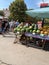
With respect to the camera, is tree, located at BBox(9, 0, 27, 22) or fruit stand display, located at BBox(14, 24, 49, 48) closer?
fruit stand display, located at BBox(14, 24, 49, 48)

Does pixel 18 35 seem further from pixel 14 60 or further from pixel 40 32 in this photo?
pixel 14 60

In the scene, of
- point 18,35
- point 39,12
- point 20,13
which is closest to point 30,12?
point 39,12

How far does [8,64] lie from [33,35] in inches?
229

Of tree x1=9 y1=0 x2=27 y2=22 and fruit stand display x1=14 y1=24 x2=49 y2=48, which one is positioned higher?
fruit stand display x1=14 y1=24 x2=49 y2=48

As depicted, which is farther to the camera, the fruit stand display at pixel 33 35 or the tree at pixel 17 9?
the tree at pixel 17 9

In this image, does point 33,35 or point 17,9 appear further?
point 17,9

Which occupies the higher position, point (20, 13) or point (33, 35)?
point (33, 35)

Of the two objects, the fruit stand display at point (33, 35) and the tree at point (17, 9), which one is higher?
the fruit stand display at point (33, 35)

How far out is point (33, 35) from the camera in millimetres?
15789

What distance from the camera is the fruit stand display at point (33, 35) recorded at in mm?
15111

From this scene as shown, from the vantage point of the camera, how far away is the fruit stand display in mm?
15111

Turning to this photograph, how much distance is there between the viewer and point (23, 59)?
1151 cm

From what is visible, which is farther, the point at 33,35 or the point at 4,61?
the point at 33,35

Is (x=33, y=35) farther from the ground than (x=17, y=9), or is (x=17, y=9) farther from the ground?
(x=33, y=35)
